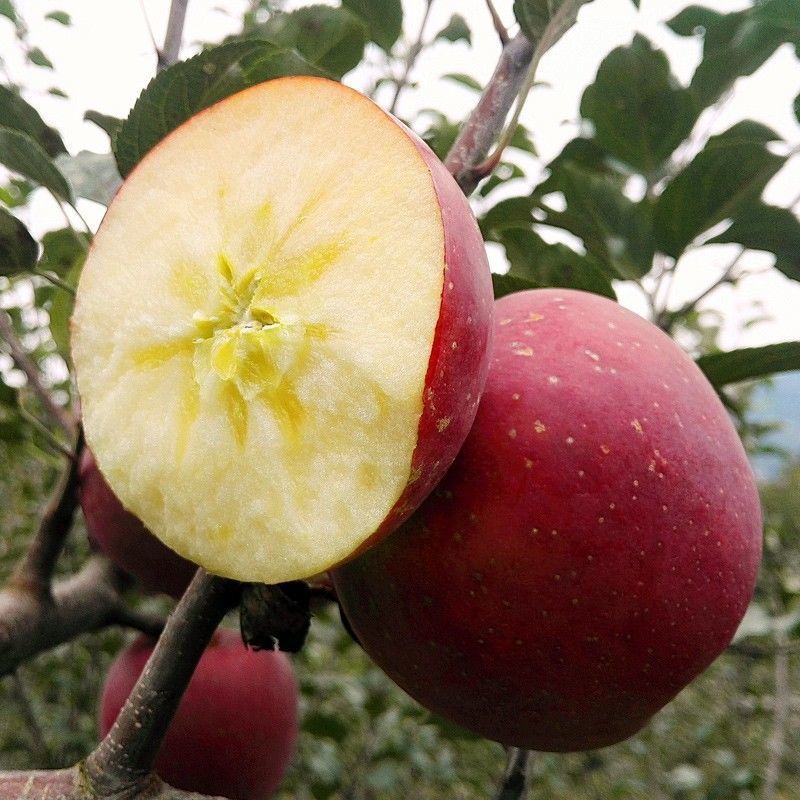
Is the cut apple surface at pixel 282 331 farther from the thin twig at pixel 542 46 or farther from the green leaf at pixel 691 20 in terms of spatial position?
the green leaf at pixel 691 20

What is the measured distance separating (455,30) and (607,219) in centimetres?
51

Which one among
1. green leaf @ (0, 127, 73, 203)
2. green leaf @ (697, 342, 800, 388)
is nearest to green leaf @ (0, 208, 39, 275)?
green leaf @ (0, 127, 73, 203)

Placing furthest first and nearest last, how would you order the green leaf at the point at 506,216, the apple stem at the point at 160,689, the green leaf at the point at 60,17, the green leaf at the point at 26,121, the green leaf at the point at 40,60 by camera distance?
the green leaf at the point at 60,17 < the green leaf at the point at 40,60 < the green leaf at the point at 506,216 < the green leaf at the point at 26,121 < the apple stem at the point at 160,689

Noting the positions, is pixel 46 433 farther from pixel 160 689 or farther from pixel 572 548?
pixel 572 548

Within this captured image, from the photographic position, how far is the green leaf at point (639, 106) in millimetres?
820

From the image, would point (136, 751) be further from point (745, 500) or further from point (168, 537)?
point (745, 500)

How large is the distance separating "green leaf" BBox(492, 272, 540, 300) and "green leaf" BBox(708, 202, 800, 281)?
263mm

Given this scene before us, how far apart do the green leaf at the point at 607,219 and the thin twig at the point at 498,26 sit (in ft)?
0.70

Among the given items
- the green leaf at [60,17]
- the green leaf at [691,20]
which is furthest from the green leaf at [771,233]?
the green leaf at [60,17]

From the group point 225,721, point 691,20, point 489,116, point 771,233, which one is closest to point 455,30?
point 691,20

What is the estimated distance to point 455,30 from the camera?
1170mm

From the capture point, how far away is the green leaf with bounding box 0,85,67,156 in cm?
67

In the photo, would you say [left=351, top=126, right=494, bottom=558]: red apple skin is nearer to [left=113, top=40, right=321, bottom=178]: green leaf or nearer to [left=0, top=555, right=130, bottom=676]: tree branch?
[left=113, top=40, right=321, bottom=178]: green leaf

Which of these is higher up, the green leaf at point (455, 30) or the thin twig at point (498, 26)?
the thin twig at point (498, 26)
